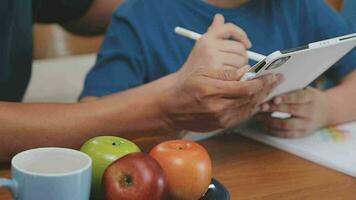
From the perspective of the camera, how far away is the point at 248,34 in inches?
47.8

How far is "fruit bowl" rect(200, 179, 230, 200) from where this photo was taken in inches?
28.7

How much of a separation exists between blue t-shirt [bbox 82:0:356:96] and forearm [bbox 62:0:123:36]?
0.31 m

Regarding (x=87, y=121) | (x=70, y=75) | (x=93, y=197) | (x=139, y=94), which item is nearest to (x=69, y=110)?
(x=87, y=121)

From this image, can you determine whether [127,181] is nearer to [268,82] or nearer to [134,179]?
[134,179]

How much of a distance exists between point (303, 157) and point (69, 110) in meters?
0.39

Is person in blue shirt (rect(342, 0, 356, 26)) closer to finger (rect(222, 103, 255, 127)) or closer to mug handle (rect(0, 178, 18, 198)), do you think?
finger (rect(222, 103, 255, 127))

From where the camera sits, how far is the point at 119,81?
1.15 meters

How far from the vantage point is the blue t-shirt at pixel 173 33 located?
1.16 metres

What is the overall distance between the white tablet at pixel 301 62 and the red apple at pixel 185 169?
18 cm

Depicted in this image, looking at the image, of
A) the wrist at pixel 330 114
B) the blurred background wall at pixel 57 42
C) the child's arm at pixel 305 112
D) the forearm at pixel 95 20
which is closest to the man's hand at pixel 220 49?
the child's arm at pixel 305 112

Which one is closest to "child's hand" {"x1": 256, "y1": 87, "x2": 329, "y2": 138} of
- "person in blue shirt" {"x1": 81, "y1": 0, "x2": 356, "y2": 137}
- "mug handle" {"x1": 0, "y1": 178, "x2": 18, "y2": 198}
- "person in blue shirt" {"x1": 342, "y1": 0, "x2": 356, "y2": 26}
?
"person in blue shirt" {"x1": 81, "y1": 0, "x2": 356, "y2": 137}

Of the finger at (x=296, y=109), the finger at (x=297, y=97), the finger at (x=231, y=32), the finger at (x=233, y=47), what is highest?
the finger at (x=231, y=32)

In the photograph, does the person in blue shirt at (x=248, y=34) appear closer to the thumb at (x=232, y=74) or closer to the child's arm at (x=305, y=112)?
the child's arm at (x=305, y=112)

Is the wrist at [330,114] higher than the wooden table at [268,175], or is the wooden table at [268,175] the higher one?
the wrist at [330,114]
